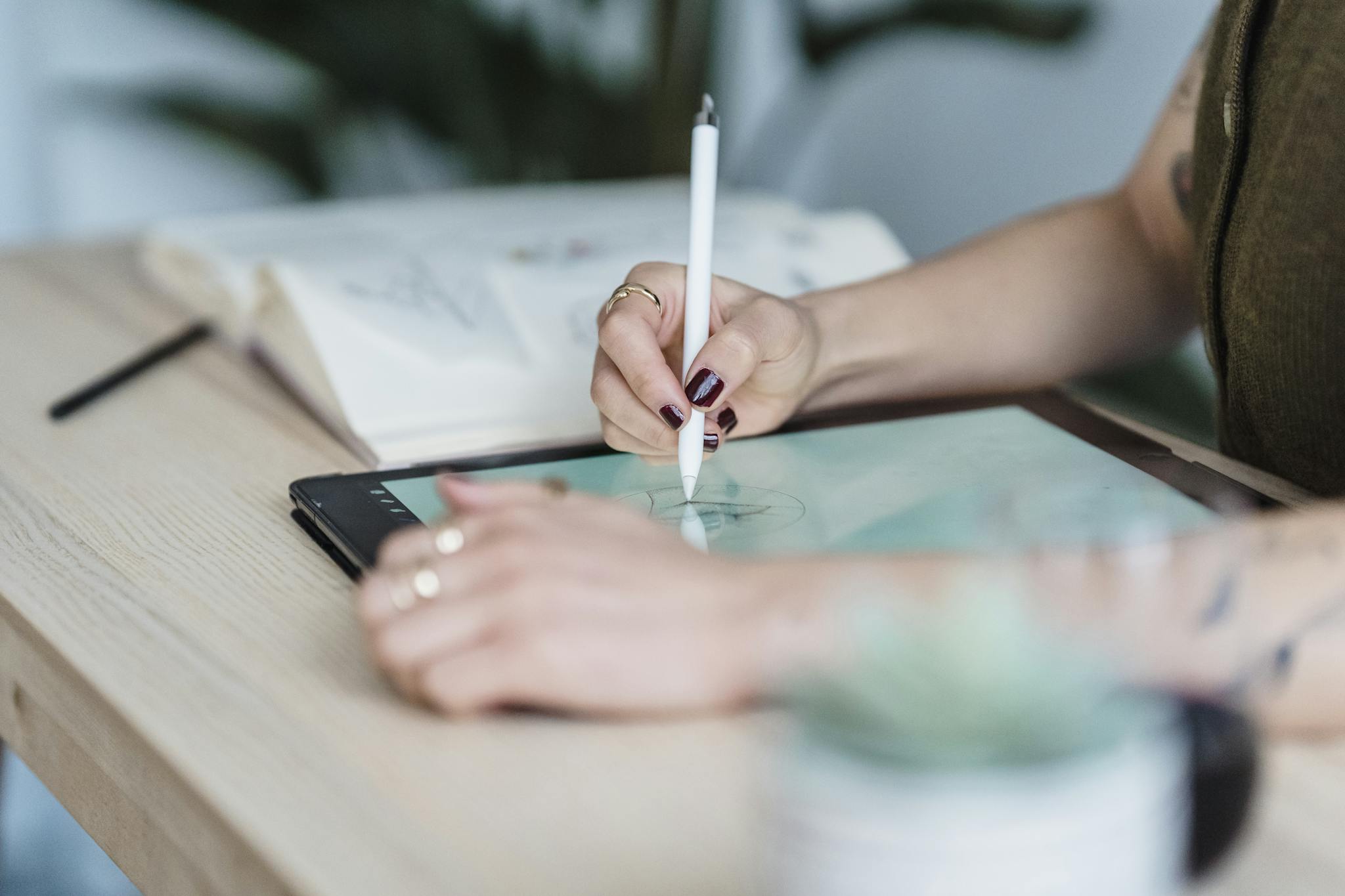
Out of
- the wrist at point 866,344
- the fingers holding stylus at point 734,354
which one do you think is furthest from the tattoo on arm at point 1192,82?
the fingers holding stylus at point 734,354

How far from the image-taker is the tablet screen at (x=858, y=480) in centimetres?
50

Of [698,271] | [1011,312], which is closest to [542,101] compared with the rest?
[1011,312]

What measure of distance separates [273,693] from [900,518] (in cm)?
25

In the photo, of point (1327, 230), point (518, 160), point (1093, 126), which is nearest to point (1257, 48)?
point (1327, 230)

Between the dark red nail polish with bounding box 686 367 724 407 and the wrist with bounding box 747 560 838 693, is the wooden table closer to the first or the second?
the wrist with bounding box 747 560 838 693

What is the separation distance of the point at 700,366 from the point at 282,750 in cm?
26

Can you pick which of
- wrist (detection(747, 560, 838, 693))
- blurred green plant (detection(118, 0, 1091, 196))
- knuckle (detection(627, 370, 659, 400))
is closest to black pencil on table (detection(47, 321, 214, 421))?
knuckle (detection(627, 370, 659, 400))

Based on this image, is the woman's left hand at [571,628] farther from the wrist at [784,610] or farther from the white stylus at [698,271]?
the white stylus at [698,271]

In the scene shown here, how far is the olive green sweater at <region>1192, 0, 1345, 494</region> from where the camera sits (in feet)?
1.81

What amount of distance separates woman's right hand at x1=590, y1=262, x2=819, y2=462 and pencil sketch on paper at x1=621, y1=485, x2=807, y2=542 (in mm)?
31

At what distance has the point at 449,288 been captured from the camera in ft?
2.60

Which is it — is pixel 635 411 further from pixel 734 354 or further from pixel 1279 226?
pixel 1279 226

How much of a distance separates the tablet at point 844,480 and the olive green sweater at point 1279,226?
5 centimetres

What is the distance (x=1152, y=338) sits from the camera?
801 mm
